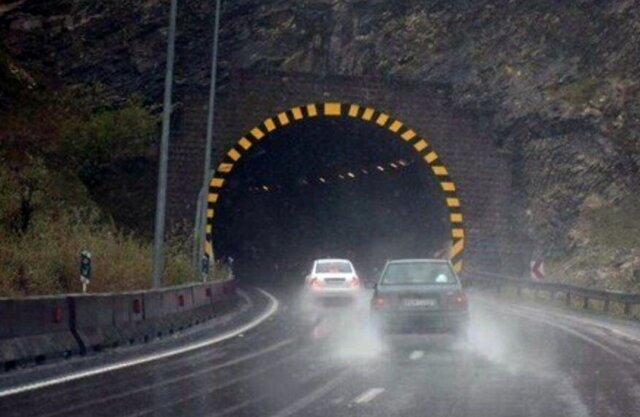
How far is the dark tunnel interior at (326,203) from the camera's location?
59469mm

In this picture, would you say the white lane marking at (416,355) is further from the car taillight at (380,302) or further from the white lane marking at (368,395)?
the white lane marking at (368,395)

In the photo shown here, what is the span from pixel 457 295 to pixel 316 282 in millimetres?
19476

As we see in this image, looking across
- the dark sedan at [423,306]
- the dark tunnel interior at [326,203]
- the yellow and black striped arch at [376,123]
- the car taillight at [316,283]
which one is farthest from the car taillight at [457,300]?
the dark tunnel interior at [326,203]

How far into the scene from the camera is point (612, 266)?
5047 cm

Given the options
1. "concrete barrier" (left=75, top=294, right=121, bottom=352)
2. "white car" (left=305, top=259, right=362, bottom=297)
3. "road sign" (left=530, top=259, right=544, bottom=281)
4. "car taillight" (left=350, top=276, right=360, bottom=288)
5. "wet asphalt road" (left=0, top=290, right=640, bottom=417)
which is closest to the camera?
"wet asphalt road" (left=0, top=290, right=640, bottom=417)

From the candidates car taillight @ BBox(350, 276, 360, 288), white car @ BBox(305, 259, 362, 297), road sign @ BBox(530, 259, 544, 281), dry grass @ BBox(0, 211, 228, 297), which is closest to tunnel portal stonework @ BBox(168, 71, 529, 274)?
road sign @ BBox(530, 259, 544, 281)

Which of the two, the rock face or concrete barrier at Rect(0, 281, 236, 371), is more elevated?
the rock face

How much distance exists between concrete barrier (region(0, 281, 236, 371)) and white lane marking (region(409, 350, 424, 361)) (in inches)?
195

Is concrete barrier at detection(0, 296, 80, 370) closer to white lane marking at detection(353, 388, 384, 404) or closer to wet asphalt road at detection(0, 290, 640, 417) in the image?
wet asphalt road at detection(0, 290, 640, 417)

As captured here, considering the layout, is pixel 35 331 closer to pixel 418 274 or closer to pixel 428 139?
pixel 418 274

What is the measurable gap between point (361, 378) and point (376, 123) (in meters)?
36.1

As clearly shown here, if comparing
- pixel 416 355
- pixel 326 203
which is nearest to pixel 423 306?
pixel 416 355

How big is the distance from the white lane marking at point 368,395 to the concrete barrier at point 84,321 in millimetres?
5134

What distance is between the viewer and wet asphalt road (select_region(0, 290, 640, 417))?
51.5 feet
